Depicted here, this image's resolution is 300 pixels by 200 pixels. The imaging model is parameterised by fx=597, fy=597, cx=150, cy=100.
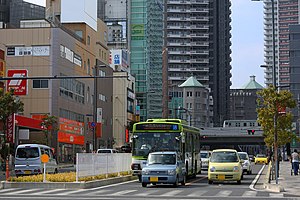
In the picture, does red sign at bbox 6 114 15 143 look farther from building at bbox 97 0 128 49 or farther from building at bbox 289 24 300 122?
building at bbox 289 24 300 122

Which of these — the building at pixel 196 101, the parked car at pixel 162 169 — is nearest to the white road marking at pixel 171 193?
the parked car at pixel 162 169

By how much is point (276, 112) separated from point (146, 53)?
4064 inches

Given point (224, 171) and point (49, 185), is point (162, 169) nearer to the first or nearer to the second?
point (224, 171)

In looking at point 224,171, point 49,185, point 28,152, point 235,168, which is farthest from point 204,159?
point 49,185

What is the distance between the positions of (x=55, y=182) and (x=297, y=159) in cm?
1956

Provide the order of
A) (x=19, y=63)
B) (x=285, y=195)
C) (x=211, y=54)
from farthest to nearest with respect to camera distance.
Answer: (x=211, y=54) < (x=19, y=63) < (x=285, y=195)

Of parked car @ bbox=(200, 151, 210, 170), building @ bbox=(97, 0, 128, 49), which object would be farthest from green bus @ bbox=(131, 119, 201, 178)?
building @ bbox=(97, 0, 128, 49)

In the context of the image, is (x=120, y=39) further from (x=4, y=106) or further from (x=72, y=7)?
(x=4, y=106)

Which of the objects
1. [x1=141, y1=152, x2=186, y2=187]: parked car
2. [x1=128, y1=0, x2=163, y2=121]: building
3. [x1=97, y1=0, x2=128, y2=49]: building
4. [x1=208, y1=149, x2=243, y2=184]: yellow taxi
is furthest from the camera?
[x1=128, y1=0, x2=163, y2=121]: building

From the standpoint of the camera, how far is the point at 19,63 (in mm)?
76125

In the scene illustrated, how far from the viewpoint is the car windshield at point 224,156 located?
1273 inches

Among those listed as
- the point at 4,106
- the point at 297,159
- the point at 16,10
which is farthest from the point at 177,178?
the point at 16,10

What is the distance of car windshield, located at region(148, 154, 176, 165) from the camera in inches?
1132

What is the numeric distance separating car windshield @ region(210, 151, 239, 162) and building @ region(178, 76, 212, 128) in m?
111
